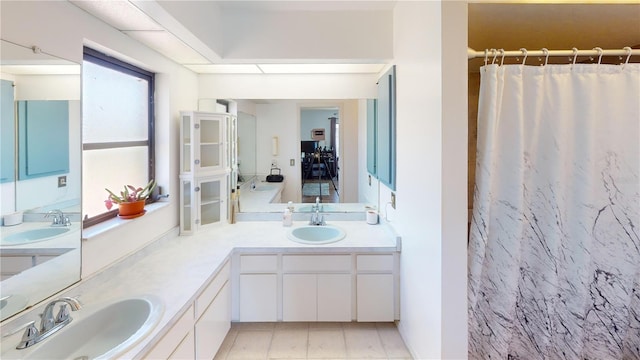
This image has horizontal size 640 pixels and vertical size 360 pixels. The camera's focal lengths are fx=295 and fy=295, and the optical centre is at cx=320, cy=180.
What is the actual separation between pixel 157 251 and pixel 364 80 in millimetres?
2328

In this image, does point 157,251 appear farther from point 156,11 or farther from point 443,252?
point 443,252

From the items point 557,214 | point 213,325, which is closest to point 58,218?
point 213,325

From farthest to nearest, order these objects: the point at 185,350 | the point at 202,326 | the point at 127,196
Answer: the point at 127,196 → the point at 202,326 → the point at 185,350

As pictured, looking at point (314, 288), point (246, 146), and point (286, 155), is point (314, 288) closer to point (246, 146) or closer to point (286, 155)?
point (286, 155)

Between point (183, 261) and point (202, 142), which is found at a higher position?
point (202, 142)

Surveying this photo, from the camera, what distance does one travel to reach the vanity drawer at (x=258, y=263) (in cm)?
232

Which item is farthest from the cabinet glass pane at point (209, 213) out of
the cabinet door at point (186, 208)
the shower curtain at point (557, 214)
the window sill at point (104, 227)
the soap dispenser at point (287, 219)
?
the shower curtain at point (557, 214)

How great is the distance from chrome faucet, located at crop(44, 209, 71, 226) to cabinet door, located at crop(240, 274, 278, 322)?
123cm

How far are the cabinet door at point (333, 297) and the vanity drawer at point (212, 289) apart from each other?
713mm

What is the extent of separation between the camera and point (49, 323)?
1.26 m

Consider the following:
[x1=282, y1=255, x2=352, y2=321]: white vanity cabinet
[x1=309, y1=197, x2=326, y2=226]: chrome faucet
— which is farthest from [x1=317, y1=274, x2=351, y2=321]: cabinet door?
[x1=309, y1=197, x2=326, y2=226]: chrome faucet

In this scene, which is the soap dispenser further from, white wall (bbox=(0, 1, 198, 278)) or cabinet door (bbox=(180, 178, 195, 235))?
white wall (bbox=(0, 1, 198, 278))

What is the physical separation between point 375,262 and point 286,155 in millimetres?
1399

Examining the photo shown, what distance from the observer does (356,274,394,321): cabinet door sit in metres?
2.32
